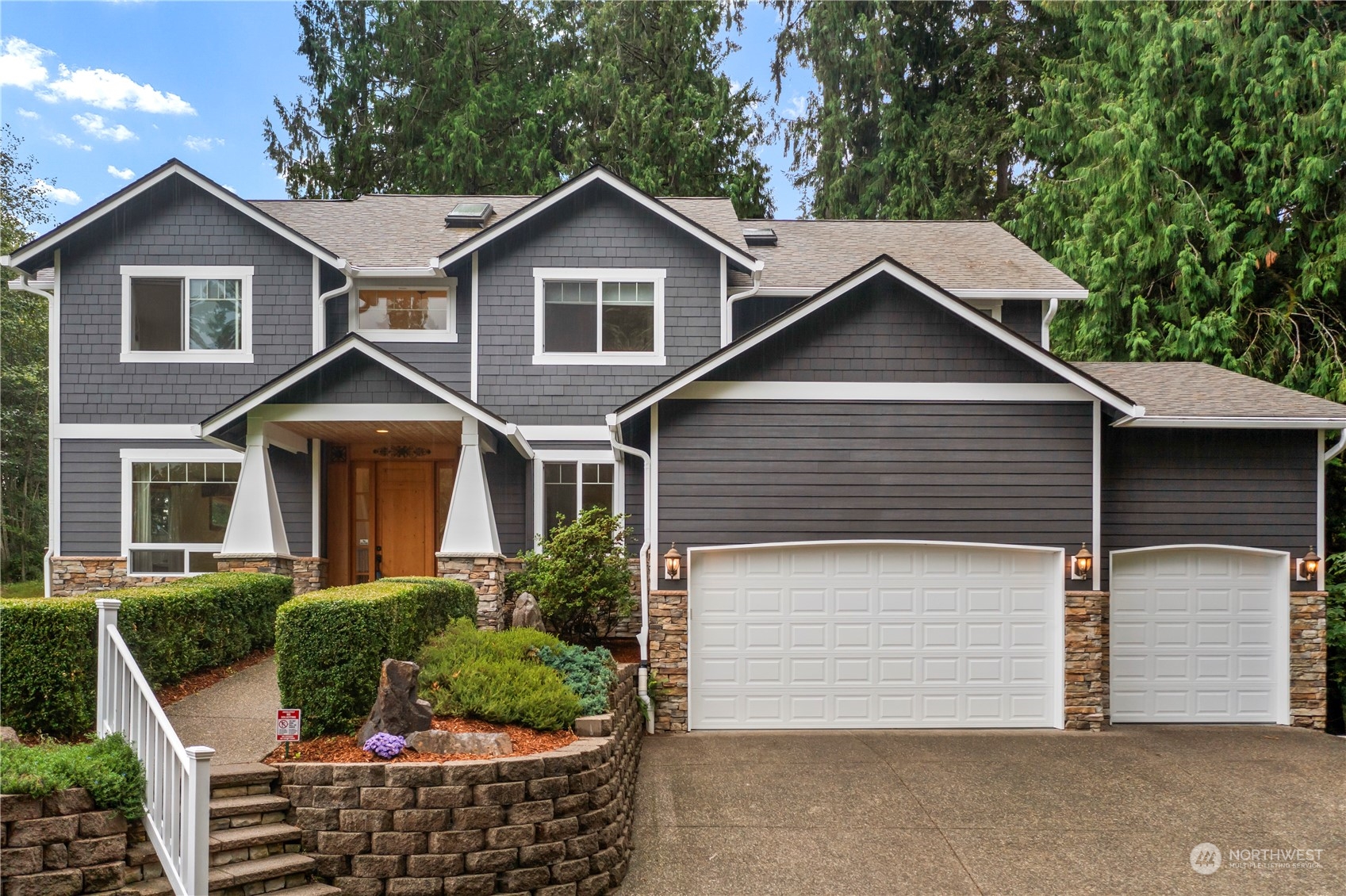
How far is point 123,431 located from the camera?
43.6 ft

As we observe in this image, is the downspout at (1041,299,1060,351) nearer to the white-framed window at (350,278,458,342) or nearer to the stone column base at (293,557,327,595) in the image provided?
the white-framed window at (350,278,458,342)

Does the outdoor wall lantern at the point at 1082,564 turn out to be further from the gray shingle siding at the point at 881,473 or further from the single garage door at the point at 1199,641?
the single garage door at the point at 1199,641

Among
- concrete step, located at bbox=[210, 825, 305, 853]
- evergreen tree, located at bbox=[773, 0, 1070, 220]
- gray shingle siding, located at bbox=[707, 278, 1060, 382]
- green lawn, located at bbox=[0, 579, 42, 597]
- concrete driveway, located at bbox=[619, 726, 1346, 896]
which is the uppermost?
evergreen tree, located at bbox=[773, 0, 1070, 220]

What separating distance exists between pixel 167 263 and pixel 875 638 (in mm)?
10326

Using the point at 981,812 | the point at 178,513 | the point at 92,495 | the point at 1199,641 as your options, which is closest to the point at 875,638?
the point at 981,812

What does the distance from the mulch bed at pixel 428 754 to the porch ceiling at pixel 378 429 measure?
16.9 feet

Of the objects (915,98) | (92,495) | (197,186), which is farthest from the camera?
(915,98)

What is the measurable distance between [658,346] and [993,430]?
15.1ft

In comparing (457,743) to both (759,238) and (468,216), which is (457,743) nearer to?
(468,216)

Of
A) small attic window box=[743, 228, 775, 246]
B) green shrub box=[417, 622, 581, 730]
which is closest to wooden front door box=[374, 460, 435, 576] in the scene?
green shrub box=[417, 622, 581, 730]

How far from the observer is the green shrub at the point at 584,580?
11.3m

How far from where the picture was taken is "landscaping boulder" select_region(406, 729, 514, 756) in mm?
6559

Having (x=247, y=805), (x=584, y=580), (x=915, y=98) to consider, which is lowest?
(x=247, y=805)

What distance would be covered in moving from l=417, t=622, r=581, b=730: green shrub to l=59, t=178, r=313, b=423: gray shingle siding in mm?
6739
